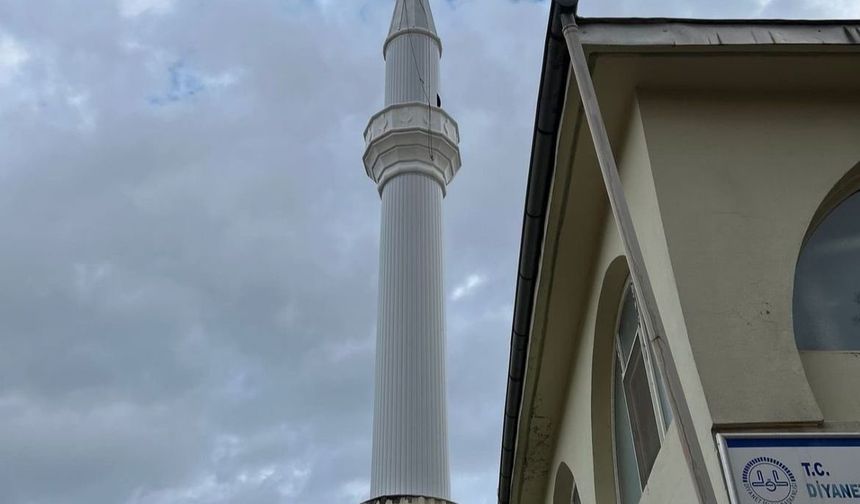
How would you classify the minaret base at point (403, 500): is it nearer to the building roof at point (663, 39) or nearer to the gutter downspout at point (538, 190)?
the gutter downspout at point (538, 190)

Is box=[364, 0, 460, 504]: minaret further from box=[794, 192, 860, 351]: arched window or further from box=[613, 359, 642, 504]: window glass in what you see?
box=[794, 192, 860, 351]: arched window

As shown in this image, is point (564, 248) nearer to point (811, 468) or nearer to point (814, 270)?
point (814, 270)

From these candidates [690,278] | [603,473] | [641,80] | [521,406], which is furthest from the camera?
[521,406]

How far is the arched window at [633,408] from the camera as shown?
5.64 m

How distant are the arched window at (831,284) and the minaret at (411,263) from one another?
1119 cm

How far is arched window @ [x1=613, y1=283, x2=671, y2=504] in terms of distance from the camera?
5645 mm

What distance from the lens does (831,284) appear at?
5078mm

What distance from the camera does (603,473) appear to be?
706 cm

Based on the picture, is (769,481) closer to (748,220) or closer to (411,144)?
(748,220)

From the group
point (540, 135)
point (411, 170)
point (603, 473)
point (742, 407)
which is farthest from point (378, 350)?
point (742, 407)

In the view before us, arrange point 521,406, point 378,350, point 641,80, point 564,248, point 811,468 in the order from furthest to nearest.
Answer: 1. point 378,350
2. point 521,406
3. point 564,248
4. point 641,80
5. point 811,468

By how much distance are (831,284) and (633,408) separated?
1773mm

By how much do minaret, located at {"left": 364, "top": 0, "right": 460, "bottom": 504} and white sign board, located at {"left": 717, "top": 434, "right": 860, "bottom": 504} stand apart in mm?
11821

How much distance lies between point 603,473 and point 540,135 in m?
2.88
